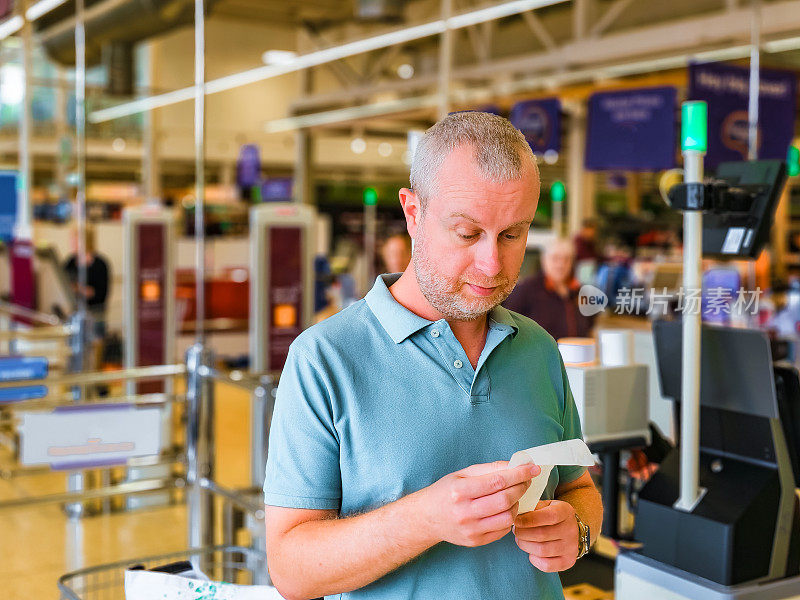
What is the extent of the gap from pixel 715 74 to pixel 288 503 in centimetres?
592

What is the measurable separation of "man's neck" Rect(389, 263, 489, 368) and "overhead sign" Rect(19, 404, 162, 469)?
91.1 inches

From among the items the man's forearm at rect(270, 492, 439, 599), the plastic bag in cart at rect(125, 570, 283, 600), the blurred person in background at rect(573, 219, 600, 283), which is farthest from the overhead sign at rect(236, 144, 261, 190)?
the man's forearm at rect(270, 492, 439, 599)

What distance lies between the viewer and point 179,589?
1.88 m

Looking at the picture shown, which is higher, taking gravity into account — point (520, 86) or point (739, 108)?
point (520, 86)

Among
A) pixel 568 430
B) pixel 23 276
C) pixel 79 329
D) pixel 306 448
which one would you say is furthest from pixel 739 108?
pixel 23 276

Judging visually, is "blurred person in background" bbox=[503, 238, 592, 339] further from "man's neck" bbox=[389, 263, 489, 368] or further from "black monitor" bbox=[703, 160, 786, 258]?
"man's neck" bbox=[389, 263, 489, 368]

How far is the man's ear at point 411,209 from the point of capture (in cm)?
143

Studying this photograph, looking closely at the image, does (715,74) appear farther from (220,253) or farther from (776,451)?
(220,253)

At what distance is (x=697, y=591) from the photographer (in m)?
2.38

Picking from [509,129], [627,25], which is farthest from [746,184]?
[627,25]

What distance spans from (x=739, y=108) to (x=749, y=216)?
14.6ft

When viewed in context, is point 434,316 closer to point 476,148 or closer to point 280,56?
point 476,148

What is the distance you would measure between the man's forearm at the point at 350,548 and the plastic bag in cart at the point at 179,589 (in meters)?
0.53

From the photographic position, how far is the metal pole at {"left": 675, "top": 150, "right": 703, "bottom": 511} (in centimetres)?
243
